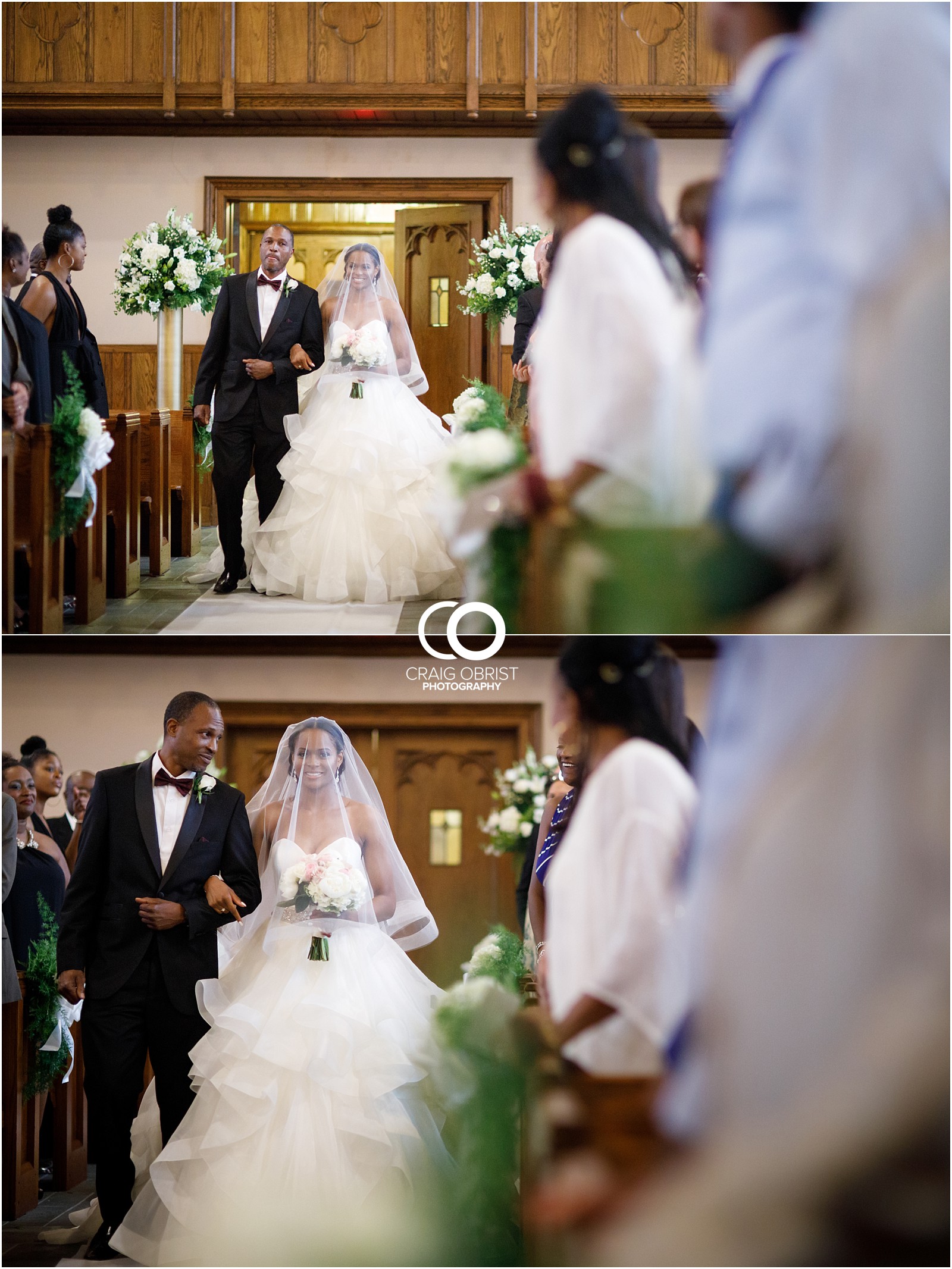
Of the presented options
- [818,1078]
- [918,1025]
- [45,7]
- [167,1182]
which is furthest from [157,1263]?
[45,7]

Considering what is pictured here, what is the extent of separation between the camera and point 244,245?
2576mm

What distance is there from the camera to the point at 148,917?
8.55 feet

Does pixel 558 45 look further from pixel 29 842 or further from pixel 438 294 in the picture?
pixel 29 842

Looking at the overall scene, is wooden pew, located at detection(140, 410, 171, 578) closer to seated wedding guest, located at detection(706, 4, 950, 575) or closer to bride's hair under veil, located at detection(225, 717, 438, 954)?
bride's hair under veil, located at detection(225, 717, 438, 954)

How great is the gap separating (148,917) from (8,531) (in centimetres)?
84

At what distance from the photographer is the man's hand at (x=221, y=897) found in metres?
2.62

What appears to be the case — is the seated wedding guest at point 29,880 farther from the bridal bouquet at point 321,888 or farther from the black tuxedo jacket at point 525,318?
the black tuxedo jacket at point 525,318

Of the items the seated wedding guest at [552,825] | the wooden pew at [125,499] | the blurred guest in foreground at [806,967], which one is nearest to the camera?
the blurred guest in foreground at [806,967]

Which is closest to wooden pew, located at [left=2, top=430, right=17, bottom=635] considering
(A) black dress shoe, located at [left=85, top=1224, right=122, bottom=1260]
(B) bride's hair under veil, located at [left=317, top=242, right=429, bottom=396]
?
(B) bride's hair under veil, located at [left=317, top=242, right=429, bottom=396]

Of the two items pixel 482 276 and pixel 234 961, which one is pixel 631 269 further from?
pixel 234 961

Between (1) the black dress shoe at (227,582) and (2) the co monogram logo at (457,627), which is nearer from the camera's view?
(2) the co monogram logo at (457,627)

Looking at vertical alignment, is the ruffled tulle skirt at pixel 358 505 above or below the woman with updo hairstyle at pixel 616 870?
above

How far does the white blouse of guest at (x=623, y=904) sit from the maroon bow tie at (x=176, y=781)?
32.0 inches

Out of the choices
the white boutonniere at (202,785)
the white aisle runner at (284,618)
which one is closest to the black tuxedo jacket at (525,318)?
the white aisle runner at (284,618)
